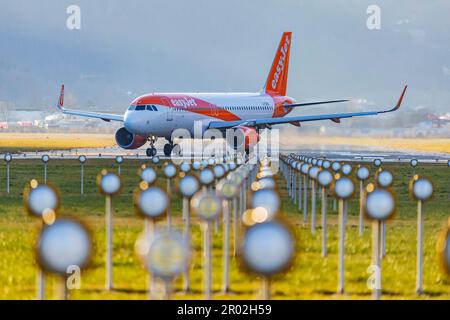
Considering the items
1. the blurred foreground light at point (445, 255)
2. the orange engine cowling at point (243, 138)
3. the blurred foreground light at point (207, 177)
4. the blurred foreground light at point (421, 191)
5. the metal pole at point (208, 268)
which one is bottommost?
the metal pole at point (208, 268)

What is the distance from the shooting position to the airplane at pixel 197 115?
65.5 meters

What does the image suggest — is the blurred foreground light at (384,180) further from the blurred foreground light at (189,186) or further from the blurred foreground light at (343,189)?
the blurred foreground light at (189,186)

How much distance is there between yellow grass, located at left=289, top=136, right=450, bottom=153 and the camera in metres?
89.8

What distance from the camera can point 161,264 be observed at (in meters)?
10.4

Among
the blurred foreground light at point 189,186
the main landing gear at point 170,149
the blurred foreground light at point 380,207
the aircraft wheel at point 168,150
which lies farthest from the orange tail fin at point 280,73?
the blurred foreground light at point 380,207

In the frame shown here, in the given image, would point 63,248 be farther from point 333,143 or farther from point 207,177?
point 333,143

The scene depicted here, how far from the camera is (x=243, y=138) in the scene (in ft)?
218

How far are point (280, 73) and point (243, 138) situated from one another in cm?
2265

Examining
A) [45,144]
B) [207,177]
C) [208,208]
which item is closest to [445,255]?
[208,208]

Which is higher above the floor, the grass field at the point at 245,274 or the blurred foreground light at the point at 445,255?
the blurred foreground light at the point at 445,255

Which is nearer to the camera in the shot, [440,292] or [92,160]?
[440,292]
